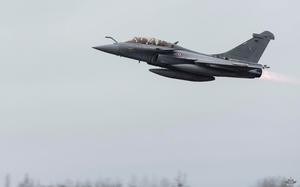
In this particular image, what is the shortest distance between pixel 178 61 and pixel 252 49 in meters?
5.02

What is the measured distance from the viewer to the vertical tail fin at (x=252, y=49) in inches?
2340

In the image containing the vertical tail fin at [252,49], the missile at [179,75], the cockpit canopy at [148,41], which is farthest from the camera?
the vertical tail fin at [252,49]

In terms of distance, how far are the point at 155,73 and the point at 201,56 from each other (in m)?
3.24

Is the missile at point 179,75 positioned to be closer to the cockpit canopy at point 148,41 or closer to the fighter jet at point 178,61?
the fighter jet at point 178,61

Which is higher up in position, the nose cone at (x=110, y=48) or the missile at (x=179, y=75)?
the nose cone at (x=110, y=48)

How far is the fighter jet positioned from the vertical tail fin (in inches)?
51.5

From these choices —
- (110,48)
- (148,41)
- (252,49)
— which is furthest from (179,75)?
(252,49)

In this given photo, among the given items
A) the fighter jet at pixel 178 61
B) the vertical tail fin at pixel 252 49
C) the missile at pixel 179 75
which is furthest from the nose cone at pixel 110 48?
the vertical tail fin at pixel 252 49

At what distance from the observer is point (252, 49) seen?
196 feet

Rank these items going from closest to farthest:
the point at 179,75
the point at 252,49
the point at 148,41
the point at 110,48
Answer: the point at 179,75
the point at 110,48
the point at 148,41
the point at 252,49

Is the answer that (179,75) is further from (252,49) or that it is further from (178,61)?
(252,49)

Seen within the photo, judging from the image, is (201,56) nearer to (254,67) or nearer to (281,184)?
(254,67)

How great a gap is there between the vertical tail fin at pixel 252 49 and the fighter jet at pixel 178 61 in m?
1.31

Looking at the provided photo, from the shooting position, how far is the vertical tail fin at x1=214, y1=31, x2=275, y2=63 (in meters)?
59.4
